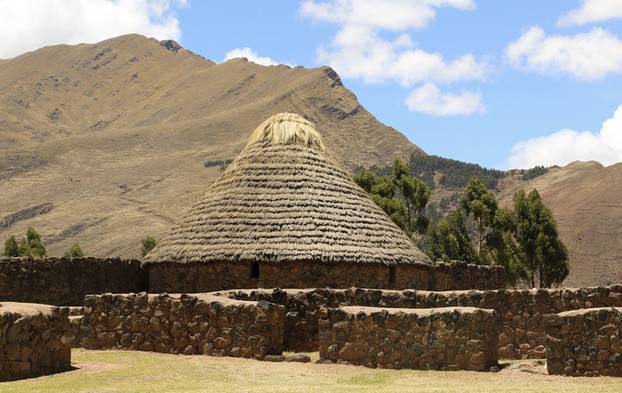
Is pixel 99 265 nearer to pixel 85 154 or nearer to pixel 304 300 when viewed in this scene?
pixel 304 300

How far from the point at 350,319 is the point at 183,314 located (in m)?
2.91

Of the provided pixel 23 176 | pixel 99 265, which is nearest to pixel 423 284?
pixel 99 265

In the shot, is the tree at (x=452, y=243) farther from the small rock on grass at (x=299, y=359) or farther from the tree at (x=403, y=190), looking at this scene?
the small rock on grass at (x=299, y=359)

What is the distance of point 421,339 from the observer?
14.9 meters

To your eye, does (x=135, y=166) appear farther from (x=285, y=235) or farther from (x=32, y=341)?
(x=32, y=341)

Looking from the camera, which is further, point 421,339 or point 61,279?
point 61,279

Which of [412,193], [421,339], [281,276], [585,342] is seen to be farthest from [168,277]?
[412,193]

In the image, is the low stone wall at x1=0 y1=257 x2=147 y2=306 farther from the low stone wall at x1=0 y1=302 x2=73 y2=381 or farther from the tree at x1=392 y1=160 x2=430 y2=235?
the tree at x1=392 y1=160 x2=430 y2=235

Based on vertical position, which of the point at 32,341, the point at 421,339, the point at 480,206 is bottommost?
the point at 32,341

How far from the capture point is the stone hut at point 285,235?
2422cm

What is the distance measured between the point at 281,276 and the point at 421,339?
9.52 meters

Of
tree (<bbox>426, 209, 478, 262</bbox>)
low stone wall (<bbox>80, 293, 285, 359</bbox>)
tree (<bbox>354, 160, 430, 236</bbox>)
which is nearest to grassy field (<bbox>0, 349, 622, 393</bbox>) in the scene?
low stone wall (<bbox>80, 293, 285, 359</bbox>)

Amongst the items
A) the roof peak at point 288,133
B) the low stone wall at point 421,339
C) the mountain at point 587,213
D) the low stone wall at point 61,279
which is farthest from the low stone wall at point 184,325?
the mountain at point 587,213

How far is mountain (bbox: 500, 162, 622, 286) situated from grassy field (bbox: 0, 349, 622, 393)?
81.9 metres
